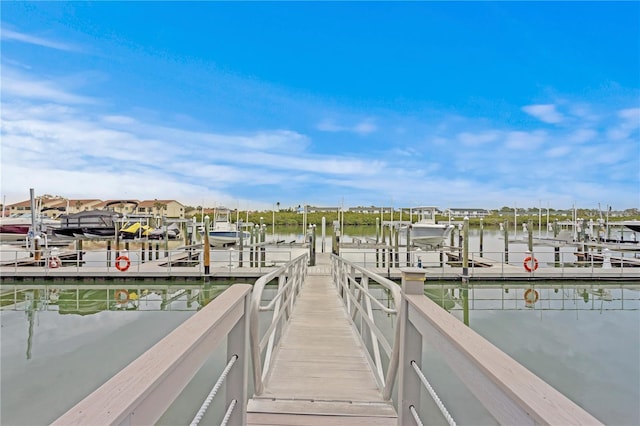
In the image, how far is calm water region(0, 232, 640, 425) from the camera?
15.5 ft

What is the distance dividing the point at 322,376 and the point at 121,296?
10.3 metres

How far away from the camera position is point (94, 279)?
41.9 ft

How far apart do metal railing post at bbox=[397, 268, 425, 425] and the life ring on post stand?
10.8 meters

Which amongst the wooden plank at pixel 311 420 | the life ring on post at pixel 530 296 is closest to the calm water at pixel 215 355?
the life ring on post at pixel 530 296

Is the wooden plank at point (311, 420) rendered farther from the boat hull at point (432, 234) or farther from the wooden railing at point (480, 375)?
the boat hull at point (432, 234)

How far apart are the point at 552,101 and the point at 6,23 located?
23518 millimetres

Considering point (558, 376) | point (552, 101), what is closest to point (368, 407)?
point (558, 376)

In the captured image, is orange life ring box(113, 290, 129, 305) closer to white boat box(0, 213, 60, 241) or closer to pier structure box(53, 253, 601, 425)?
pier structure box(53, 253, 601, 425)

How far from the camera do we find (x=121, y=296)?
11.4 m

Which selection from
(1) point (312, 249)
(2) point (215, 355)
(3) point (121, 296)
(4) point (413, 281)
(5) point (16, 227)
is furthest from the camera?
(5) point (16, 227)

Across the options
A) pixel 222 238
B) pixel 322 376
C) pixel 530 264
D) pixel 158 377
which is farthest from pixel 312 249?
pixel 158 377

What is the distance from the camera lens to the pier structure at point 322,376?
0.81m

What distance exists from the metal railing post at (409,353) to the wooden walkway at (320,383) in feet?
2.99

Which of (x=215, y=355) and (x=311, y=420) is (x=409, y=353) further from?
(x=215, y=355)
